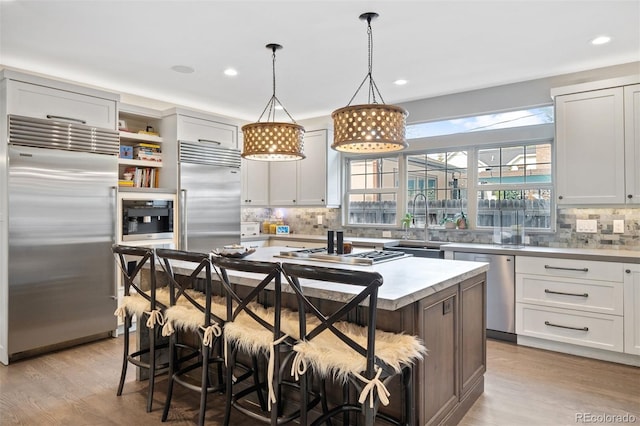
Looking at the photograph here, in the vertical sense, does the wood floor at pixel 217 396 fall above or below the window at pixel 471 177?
below

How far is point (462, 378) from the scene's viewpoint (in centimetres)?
247

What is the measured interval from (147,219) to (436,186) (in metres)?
Result: 3.40

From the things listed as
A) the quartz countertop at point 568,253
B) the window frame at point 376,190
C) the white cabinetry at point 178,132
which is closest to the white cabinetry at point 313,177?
the window frame at point 376,190

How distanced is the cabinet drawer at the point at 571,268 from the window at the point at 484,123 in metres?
1.57

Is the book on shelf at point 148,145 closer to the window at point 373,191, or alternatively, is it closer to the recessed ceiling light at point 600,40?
the window at point 373,191

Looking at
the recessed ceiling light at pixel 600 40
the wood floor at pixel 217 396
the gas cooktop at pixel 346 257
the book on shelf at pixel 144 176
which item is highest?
the recessed ceiling light at pixel 600 40

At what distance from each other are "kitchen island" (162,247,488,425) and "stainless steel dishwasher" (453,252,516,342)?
4.12 feet

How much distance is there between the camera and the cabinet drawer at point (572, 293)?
11.1 ft

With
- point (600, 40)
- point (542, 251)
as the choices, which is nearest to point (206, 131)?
point (542, 251)

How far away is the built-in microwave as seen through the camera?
4234mm

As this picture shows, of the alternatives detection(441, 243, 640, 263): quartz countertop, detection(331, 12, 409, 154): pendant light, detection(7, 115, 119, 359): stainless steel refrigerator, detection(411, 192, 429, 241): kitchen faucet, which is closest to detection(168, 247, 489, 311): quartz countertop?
detection(331, 12, 409, 154): pendant light

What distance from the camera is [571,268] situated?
11.7 ft

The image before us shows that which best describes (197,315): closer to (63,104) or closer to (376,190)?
(63,104)

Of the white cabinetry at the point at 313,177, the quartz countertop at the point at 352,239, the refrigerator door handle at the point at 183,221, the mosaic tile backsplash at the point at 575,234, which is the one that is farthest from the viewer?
the white cabinetry at the point at 313,177
